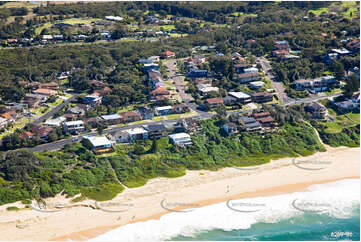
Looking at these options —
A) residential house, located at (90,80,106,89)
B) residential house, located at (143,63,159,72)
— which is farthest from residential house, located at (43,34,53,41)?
residential house, located at (90,80,106,89)

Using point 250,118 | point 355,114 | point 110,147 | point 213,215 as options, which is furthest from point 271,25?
point 213,215

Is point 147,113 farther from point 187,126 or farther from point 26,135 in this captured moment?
point 26,135

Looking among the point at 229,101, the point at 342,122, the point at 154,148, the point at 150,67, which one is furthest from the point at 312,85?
the point at 154,148

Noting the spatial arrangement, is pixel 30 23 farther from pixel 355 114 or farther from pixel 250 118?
pixel 355 114

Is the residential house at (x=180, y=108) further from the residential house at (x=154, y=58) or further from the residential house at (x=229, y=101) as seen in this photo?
the residential house at (x=154, y=58)

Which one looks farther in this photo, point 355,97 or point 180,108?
point 355,97

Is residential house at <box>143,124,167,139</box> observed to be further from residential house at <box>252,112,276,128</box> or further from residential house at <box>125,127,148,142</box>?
residential house at <box>252,112,276,128</box>

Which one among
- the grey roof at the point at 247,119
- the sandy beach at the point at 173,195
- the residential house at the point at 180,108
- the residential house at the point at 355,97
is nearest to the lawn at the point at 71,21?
the residential house at the point at 180,108
